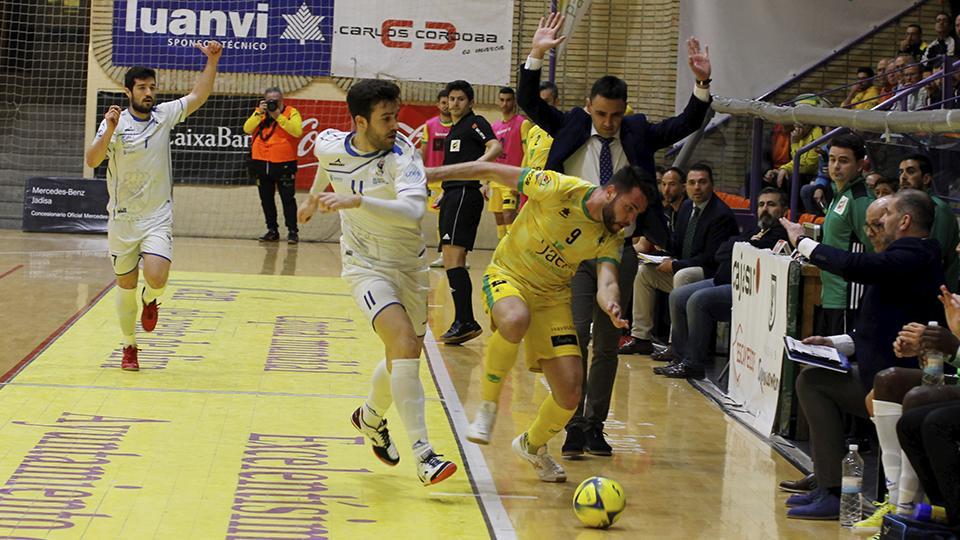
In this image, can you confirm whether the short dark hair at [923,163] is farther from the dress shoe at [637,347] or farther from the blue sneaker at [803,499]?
the dress shoe at [637,347]

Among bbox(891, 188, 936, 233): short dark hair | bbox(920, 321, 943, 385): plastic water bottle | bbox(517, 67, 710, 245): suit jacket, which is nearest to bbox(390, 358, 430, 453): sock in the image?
bbox(517, 67, 710, 245): suit jacket

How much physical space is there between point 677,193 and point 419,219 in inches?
220

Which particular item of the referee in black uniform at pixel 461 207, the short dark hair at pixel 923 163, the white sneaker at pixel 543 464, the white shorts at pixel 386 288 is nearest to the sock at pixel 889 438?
the white sneaker at pixel 543 464

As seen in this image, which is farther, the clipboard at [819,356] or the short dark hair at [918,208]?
the clipboard at [819,356]

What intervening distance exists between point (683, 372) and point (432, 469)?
4.29 meters

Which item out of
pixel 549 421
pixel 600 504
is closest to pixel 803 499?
pixel 600 504

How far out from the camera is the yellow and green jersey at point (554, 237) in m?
6.64

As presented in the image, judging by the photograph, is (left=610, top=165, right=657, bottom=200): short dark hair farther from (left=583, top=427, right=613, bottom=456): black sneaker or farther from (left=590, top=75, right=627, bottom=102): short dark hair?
(left=583, top=427, right=613, bottom=456): black sneaker

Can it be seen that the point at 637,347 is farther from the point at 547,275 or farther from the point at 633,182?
the point at 633,182

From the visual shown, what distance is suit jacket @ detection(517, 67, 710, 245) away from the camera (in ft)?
24.7

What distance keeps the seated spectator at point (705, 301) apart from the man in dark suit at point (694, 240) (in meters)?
0.23

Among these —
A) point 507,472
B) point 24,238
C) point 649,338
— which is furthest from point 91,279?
point 507,472

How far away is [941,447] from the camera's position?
17.9 feet

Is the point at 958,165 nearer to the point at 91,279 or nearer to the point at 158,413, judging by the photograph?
the point at 158,413
